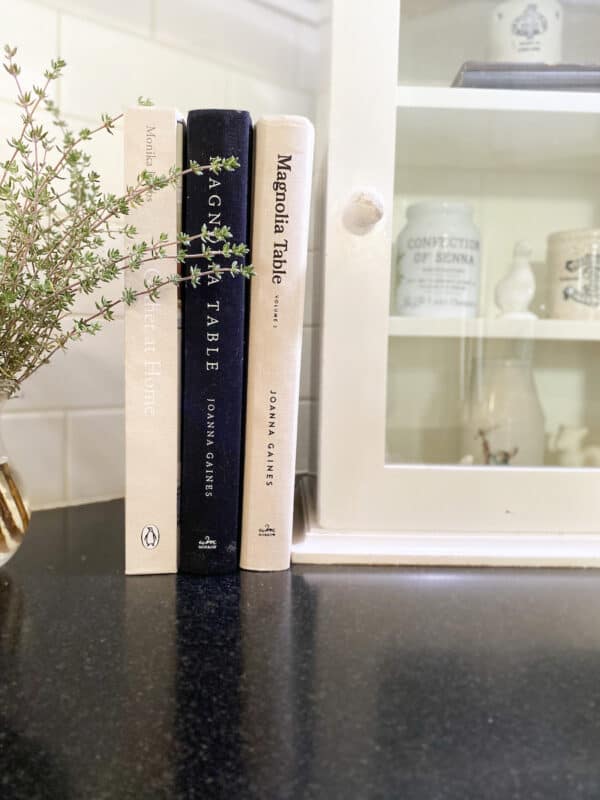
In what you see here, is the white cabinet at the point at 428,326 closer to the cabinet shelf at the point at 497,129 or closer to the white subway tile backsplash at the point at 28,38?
the cabinet shelf at the point at 497,129

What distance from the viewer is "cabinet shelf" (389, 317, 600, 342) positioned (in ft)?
2.08

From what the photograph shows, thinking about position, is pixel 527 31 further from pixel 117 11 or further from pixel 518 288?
pixel 117 11

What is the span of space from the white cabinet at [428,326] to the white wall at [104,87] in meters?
0.13

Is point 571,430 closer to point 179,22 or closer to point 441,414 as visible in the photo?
point 441,414

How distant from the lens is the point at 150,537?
0.53 meters

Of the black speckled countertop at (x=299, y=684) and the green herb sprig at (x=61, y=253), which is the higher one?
the green herb sprig at (x=61, y=253)

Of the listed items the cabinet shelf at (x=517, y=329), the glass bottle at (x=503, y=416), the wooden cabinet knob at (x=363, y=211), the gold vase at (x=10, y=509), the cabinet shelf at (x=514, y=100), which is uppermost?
the cabinet shelf at (x=514, y=100)

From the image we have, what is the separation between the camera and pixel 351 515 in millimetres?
591

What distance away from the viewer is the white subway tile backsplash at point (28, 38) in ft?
2.21

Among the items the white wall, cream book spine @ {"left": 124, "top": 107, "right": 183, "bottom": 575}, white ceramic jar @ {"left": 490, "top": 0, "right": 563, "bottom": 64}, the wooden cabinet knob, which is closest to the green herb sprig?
cream book spine @ {"left": 124, "top": 107, "right": 183, "bottom": 575}

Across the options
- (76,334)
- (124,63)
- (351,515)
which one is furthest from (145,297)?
(124,63)

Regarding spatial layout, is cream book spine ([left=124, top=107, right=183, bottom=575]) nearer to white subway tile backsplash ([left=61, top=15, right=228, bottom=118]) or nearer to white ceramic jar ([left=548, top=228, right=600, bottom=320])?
white subway tile backsplash ([left=61, top=15, right=228, bottom=118])

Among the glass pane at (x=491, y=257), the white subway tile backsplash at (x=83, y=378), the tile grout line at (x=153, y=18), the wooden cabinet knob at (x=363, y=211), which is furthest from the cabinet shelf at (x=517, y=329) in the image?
the tile grout line at (x=153, y=18)

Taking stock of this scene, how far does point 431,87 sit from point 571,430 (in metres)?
0.37
